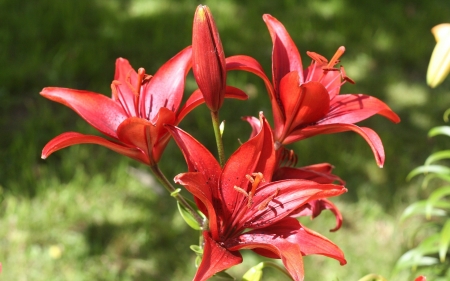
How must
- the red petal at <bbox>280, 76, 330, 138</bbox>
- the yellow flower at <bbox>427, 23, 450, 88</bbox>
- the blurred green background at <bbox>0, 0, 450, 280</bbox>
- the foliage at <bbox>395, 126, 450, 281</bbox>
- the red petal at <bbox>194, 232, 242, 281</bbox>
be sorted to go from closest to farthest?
the red petal at <bbox>194, 232, 242, 281</bbox> < the red petal at <bbox>280, 76, 330, 138</bbox> < the yellow flower at <bbox>427, 23, 450, 88</bbox> < the foliage at <bbox>395, 126, 450, 281</bbox> < the blurred green background at <bbox>0, 0, 450, 280</bbox>

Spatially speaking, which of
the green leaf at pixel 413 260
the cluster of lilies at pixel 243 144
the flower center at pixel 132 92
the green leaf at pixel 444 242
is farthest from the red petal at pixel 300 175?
the green leaf at pixel 413 260

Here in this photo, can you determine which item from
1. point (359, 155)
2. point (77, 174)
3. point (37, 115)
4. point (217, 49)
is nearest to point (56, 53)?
point (37, 115)

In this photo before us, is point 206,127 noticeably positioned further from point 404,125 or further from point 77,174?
point 404,125

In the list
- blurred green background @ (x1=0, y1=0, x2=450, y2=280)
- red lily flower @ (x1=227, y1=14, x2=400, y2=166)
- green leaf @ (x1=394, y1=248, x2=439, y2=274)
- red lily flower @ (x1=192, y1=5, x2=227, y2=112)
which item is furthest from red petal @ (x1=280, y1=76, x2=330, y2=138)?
blurred green background @ (x1=0, y1=0, x2=450, y2=280)

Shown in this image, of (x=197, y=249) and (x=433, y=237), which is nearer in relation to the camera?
(x=197, y=249)

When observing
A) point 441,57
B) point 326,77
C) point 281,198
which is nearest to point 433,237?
point 441,57

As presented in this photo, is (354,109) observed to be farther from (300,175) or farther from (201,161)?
(201,161)

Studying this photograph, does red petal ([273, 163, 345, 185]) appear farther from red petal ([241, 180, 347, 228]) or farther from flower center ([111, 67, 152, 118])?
flower center ([111, 67, 152, 118])
